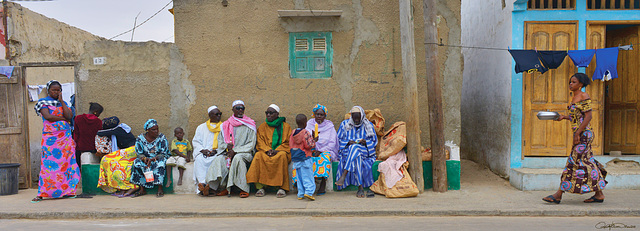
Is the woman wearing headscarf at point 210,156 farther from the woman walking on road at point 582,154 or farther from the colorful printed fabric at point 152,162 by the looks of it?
the woman walking on road at point 582,154

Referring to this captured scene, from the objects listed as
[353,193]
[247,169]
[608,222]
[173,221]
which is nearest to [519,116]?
[608,222]

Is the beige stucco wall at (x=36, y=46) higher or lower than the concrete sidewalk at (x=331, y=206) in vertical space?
higher

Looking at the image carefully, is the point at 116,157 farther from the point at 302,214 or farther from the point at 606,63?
the point at 606,63

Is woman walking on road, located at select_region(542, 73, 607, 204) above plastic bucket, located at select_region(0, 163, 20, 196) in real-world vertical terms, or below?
above

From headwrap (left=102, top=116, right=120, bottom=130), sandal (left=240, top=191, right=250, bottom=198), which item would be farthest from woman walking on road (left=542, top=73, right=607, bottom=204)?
headwrap (left=102, top=116, right=120, bottom=130)

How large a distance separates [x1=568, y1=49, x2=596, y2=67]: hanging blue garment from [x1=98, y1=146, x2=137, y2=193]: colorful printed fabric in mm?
6960

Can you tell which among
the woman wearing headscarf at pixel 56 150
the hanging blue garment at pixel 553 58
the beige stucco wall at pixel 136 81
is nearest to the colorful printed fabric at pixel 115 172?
the woman wearing headscarf at pixel 56 150

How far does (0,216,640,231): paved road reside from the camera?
4.79 metres

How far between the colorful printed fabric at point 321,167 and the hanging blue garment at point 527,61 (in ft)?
10.8

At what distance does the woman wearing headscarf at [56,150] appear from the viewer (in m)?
6.24

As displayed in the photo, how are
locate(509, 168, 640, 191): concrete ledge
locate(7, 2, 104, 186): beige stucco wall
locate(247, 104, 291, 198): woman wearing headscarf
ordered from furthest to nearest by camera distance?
locate(7, 2, 104, 186): beige stucco wall < locate(509, 168, 640, 191): concrete ledge < locate(247, 104, 291, 198): woman wearing headscarf

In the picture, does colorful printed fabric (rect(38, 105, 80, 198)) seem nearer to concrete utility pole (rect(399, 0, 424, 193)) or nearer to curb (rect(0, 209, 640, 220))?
curb (rect(0, 209, 640, 220))

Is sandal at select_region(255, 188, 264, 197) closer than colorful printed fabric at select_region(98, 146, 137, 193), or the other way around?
sandal at select_region(255, 188, 264, 197)

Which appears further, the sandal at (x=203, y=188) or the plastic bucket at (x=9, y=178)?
the plastic bucket at (x=9, y=178)
